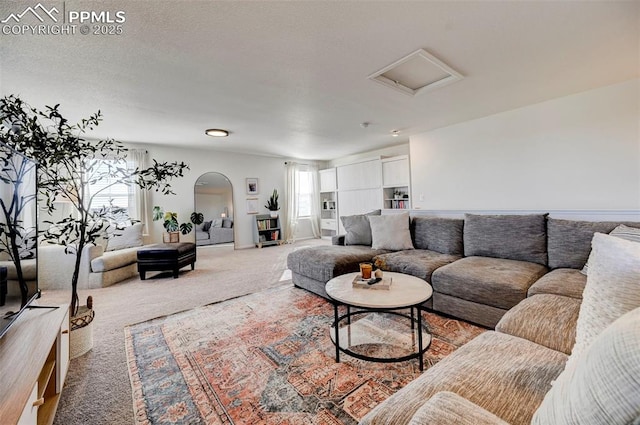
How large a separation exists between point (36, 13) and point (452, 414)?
296cm

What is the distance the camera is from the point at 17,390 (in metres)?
0.92

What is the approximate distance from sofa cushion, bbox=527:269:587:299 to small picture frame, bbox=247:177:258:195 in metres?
5.83

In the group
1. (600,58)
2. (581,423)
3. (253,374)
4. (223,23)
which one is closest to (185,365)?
(253,374)

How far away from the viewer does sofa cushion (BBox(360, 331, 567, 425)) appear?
830mm

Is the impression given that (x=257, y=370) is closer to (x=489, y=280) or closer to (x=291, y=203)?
(x=489, y=280)

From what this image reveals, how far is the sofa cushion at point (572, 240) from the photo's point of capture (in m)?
2.14

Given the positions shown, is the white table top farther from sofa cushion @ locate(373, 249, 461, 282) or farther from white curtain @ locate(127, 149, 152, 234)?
white curtain @ locate(127, 149, 152, 234)

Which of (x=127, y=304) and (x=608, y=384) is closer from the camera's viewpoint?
(x=608, y=384)

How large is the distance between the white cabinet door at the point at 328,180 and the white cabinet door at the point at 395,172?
5.61 feet

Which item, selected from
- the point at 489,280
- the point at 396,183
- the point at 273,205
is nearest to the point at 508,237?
the point at 489,280

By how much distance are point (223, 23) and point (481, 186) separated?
416cm

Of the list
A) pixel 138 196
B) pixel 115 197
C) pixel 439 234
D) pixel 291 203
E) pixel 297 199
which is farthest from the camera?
pixel 297 199

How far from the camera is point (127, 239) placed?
173 inches

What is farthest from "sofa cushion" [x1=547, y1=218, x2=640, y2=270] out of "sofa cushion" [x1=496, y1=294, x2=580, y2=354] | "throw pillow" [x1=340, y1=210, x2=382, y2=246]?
"throw pillow" [x1=340, y1=210, x2=382, y2=246]
